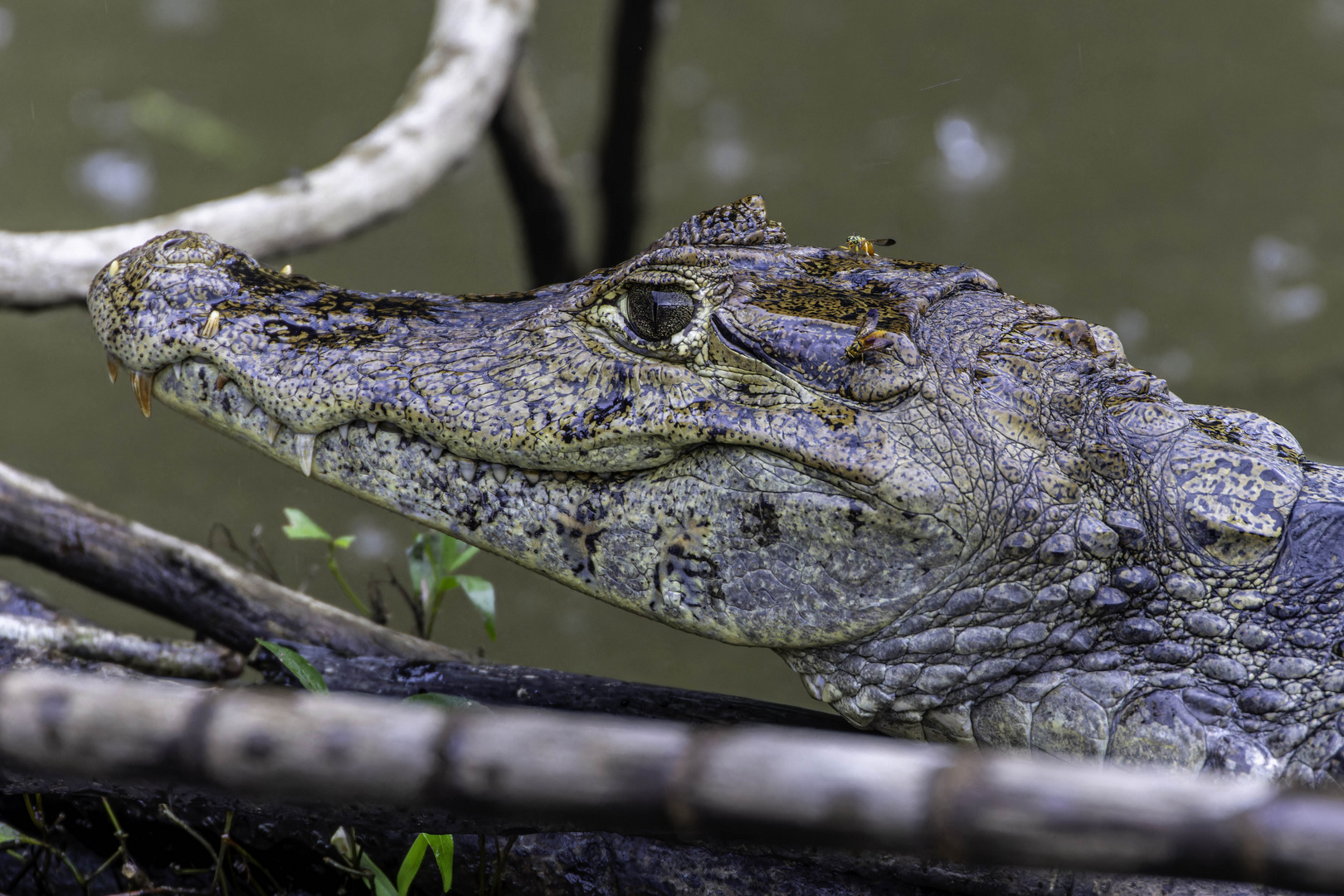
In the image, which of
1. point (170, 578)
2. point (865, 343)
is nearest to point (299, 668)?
point (170, 578)

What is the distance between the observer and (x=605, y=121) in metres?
5.49

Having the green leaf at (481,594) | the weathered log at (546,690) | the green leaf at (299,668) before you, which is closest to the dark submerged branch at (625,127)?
the green leaf at (481,594)

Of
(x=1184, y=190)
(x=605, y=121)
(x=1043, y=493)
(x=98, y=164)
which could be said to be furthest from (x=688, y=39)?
(x=1043, y=493)

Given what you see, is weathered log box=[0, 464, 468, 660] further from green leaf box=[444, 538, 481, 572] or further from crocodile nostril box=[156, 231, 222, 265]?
crocodile nostril box=[156, 231, 222, 265]

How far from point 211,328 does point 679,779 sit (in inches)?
59.0

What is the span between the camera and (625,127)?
546 cm

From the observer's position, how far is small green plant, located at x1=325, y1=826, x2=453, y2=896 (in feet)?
5.49

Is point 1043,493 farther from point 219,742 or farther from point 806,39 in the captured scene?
point 806,39

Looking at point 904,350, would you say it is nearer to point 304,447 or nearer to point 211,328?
point 304,447

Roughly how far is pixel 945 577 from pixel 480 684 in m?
0.89

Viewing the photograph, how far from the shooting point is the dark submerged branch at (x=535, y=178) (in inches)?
193

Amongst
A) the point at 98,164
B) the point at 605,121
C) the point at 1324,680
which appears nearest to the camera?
the point at 1324,680

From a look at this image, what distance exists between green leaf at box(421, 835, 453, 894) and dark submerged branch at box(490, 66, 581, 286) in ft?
11.3

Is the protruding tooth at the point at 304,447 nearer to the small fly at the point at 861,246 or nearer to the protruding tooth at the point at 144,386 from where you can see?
the protruding tooth at the point at 144,386
